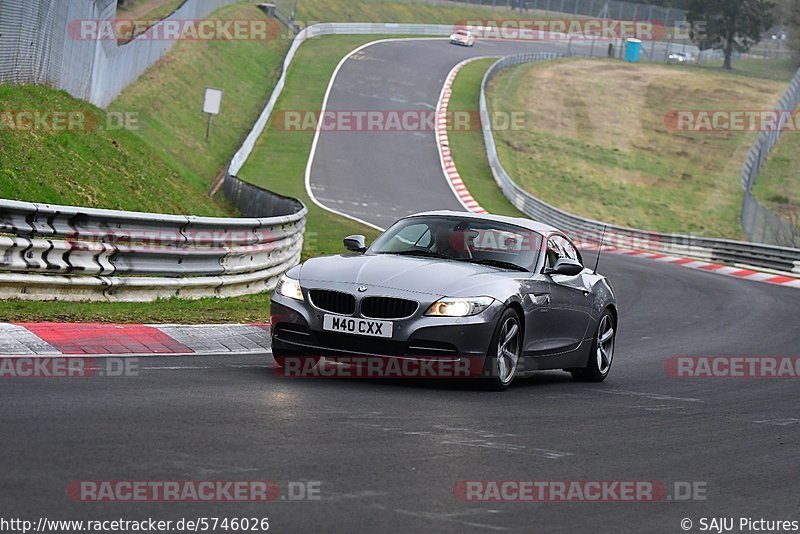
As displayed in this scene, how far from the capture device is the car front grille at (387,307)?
381 inches

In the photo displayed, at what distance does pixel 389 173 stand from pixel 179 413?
39235mm

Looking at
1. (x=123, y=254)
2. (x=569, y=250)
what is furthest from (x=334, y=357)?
(x=123, y=254)

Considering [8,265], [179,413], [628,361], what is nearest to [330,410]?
[179,413]

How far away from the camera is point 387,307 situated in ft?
31.9

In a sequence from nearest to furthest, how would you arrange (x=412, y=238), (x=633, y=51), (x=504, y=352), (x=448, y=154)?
(x=504, y=352) < (x=412, y=238) < (x=448, y=154) < (x=633, y=51)

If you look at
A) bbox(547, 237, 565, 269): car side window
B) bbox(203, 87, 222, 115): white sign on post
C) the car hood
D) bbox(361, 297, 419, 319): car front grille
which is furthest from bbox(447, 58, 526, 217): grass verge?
bbox(361, 297, 419, 319): car front grille

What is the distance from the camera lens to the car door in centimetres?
1121

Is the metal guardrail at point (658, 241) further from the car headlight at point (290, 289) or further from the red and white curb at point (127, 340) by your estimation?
the car headlight at point (290, 289)

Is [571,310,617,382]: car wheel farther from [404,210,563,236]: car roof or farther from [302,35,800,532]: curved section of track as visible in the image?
[404,210,563,236]: car roof

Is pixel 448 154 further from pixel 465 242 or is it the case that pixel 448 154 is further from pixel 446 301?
pixel 446 301

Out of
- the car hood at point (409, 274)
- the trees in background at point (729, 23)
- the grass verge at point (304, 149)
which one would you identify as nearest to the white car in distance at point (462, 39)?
the grass verge at point (304, 149)

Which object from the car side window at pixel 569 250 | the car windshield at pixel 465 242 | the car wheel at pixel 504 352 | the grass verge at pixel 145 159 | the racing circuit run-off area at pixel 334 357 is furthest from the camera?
the grass verge at pixel 145 159

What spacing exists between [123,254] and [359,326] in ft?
15.6

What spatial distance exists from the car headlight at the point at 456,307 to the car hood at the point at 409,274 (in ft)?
0.20
